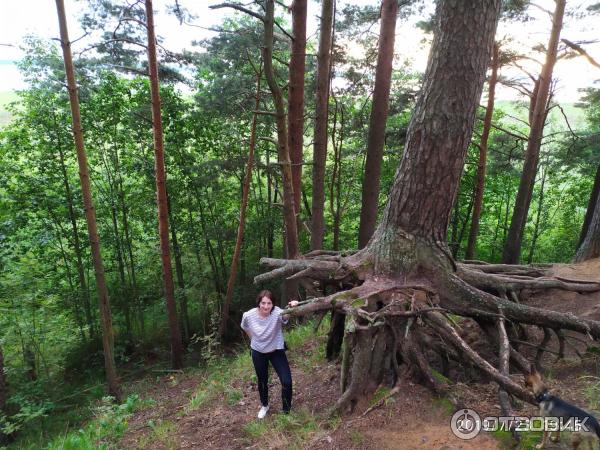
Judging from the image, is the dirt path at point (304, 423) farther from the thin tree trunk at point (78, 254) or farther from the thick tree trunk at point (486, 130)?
the thick tree trunk at point (486, 130)

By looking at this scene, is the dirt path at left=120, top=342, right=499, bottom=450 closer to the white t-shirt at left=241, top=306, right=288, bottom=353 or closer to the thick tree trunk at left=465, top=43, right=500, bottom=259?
the white t-shirt at left=241, top=306, right=288, bottom=353

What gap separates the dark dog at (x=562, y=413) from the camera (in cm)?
257

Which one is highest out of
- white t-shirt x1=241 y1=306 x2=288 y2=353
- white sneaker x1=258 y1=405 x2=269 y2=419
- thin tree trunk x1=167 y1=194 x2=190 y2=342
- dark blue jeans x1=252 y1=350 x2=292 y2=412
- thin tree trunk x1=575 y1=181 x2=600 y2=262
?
thin tree trunk x1=575 y1=181 x2=600 y2=262

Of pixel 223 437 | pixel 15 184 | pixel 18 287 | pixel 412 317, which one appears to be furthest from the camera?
pixel 15 184

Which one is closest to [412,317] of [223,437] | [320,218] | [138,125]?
[223,437]

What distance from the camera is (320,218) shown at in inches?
369

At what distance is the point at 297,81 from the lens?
347 inches

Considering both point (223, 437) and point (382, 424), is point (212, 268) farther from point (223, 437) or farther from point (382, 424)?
point (382, 424)

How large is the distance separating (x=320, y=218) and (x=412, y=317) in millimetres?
5539

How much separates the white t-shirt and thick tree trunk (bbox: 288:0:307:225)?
4198 millimetres

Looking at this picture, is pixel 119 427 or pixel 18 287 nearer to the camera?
pixel 119 427

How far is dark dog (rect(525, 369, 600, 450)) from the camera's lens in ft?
8.45

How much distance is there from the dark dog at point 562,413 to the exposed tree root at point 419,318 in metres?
0.54

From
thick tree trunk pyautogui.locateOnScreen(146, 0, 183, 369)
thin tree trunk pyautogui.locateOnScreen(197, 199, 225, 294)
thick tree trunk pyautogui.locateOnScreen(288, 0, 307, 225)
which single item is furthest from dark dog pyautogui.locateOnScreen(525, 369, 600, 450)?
thin tree trunk pyautogui.locateOnScreen(197, 199, 225, 294)
